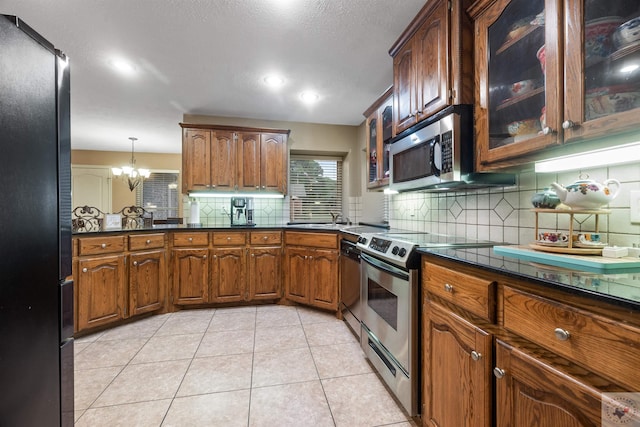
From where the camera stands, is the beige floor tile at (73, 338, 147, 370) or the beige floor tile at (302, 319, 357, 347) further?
the beige floor tile at (302, 319, 357, 347)

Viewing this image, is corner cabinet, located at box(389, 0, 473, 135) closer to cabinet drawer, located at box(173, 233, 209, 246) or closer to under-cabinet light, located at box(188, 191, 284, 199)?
under-cabinet light, located at box(188, 191, 284, 199)

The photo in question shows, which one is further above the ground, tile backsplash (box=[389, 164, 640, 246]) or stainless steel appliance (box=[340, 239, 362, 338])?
tile backsplash (box=[389, 164, 640, 246])

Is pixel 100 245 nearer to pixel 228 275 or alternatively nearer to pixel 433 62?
Result: pixel 228 275

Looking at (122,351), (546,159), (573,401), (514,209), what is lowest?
(122,351)

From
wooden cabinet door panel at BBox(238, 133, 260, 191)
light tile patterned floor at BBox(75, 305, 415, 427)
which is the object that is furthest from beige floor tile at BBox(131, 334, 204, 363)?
wooden cabinet door panel at BBox(238, 133, 260, 191)

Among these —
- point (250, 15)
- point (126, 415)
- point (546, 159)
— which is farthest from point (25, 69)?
point (546, 159)

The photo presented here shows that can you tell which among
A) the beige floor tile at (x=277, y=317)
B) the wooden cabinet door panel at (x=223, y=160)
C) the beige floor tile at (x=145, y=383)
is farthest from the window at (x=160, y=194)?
the beige floor tile at (x=145, y=383)

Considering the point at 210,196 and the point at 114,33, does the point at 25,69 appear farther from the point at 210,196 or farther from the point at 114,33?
the point at 210,196

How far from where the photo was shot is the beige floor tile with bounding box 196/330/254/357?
2107 millimetres

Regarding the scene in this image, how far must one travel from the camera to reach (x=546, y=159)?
115 cm

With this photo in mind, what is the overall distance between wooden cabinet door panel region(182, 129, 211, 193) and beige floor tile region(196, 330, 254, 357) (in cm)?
181

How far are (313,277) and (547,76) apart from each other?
2452 millimetres

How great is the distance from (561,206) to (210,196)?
144 inches

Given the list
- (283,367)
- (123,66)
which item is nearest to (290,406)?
(283,367)
